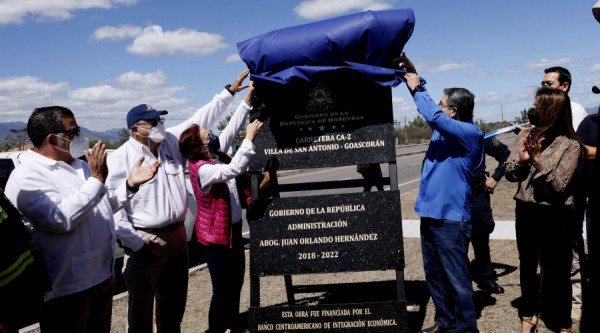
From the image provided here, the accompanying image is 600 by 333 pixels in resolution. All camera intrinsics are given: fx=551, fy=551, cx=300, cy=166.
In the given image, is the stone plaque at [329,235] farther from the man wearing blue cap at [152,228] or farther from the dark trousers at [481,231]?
the dark trousers at [481,231]

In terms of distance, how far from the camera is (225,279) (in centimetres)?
472

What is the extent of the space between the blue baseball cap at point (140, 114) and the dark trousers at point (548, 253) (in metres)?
2.92

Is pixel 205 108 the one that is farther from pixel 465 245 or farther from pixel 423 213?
pixel 465 245

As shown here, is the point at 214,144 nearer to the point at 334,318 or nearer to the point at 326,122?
the point at 326,122

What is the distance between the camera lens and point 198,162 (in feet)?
14.6

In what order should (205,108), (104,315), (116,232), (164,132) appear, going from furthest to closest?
(205,108), (164,132), (116,232), (104,315)

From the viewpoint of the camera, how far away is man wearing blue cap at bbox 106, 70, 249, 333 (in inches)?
158

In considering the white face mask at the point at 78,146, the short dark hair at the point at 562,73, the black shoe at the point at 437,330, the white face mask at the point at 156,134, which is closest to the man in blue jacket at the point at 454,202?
the black shoe at the point at 437,330

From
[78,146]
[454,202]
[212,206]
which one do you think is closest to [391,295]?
[454,202]

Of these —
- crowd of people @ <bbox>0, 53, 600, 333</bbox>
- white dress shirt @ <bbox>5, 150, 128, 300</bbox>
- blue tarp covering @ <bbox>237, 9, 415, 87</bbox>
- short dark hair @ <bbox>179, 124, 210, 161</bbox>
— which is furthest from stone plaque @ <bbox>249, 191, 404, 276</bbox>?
white dress shirt @ <bbox>5, 150, 128, 300</bbox>

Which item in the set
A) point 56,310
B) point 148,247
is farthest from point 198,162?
point 56,310

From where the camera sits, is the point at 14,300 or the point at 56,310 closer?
the point at 14,300

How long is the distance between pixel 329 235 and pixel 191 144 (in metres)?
1.32

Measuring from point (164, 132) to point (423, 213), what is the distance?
7.10 feet
